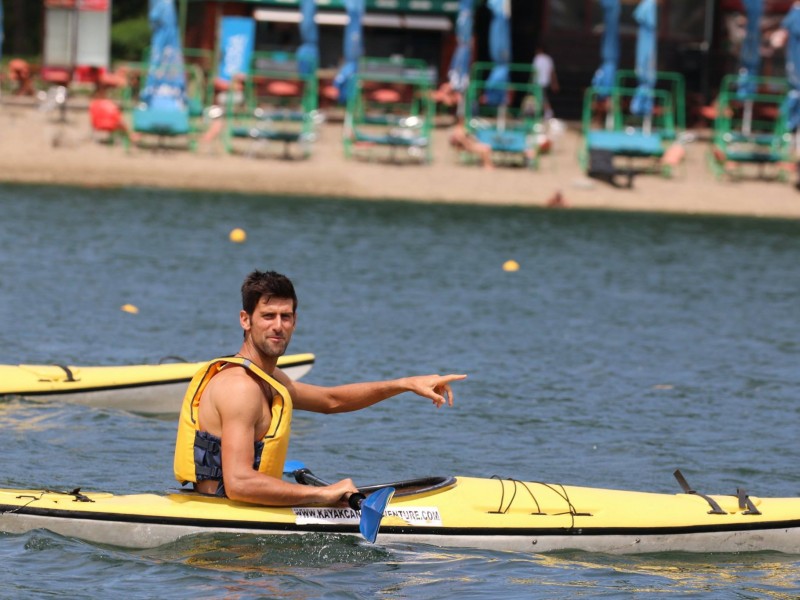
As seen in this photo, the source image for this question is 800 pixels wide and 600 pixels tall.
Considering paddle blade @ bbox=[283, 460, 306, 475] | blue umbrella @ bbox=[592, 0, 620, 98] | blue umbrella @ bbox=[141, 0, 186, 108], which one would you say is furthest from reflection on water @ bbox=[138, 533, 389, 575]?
blue umbrella @ bbox=[592, 0, 620, 98]

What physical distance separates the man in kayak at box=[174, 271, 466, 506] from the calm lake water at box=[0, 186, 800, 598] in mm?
328

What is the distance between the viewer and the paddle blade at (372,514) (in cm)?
591

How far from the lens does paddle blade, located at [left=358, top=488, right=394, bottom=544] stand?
591cm

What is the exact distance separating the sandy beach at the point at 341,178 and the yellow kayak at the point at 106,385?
539 inches

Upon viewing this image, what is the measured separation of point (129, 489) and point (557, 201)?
15.9 metres

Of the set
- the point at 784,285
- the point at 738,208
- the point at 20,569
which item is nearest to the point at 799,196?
the point at 738,208

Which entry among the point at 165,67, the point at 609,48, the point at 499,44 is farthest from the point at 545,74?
the point at 165,67

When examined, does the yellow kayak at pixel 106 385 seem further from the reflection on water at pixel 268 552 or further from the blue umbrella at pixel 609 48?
the blue umbrella at pixel 609 48

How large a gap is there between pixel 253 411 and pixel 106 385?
4.13 metres

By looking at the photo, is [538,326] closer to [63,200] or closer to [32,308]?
[32,308]

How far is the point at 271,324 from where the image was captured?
5.62m

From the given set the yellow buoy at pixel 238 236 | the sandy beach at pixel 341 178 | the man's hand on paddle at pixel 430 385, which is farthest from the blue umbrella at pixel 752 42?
the man's hand on paddle at pixel 430 385

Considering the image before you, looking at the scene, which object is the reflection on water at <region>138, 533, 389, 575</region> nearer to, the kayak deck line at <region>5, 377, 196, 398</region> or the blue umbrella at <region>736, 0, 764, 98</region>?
the kayak deck line at <region>5, 377, 196, 398</region>

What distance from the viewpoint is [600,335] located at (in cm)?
1374
